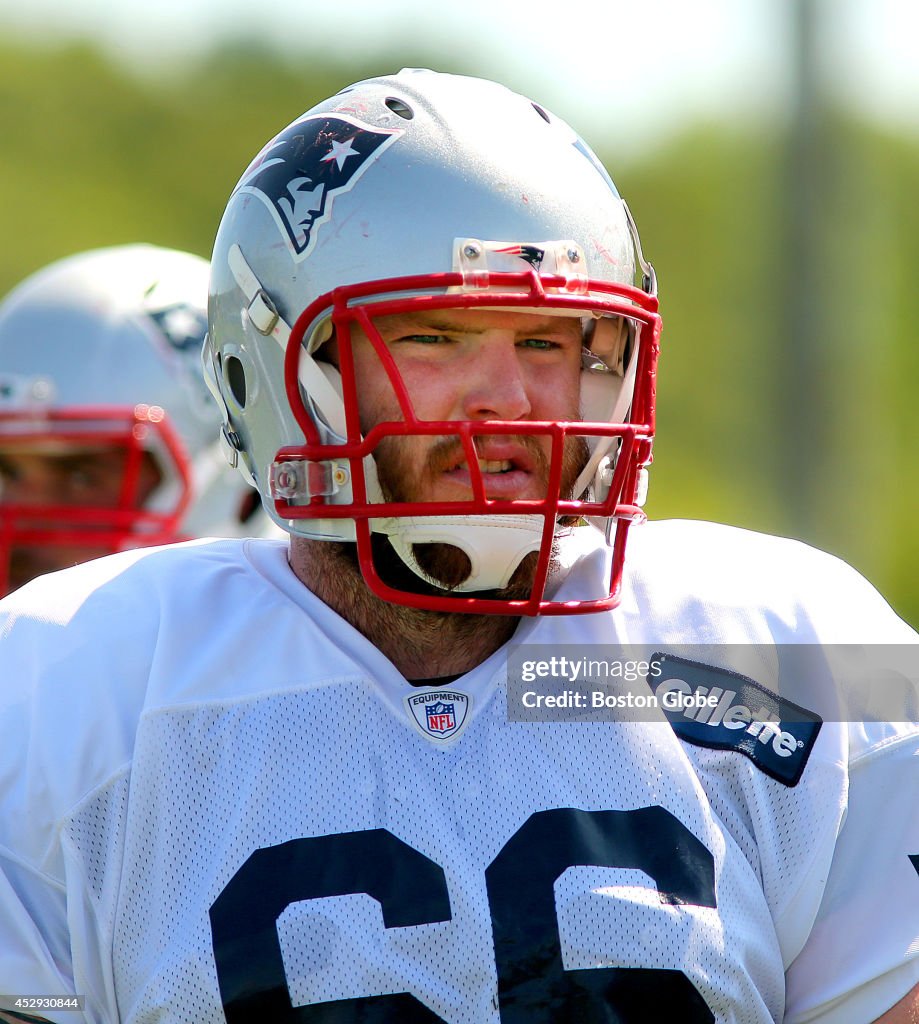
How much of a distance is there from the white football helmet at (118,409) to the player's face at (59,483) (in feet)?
0.03

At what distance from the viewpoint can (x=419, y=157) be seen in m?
2.12

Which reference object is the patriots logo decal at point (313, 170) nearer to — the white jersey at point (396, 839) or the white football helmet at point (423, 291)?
the white football helmet at point (423, 291)

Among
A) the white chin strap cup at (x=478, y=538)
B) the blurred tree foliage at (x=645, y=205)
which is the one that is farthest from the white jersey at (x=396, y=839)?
the blurred tree foliage at (x=645, y=205)

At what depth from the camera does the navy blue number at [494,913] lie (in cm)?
179

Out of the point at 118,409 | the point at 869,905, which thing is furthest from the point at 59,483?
the point at 869,905

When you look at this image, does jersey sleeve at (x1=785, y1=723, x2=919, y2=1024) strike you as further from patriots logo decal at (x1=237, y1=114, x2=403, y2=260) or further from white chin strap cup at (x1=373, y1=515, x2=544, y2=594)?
patriots logo decal at (x1=237, y1=114, x2=403, y2=260)

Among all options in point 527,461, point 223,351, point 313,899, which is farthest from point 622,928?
point 223,351

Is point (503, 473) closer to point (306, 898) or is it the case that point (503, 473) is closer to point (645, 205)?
point (306, 898)

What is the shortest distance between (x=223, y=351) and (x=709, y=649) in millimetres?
807

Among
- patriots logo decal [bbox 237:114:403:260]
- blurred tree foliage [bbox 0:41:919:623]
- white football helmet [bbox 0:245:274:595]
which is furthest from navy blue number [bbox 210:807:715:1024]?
blurred tree foliage [bbox 0:41:919:623]

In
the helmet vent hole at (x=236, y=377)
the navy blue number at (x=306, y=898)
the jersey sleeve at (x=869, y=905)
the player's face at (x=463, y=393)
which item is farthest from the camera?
the helmet vent hole at (x=236, y=377)

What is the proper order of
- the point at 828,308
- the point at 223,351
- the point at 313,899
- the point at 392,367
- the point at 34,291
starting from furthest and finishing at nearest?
1. the point at 828,308
2. the point at 34,291
3. the point at 223,351
4. the point at 392,367
5. the point at 313,899

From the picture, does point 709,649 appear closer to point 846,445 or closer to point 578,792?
point 578,792

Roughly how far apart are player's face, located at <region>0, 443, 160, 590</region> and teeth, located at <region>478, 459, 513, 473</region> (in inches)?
67.9
